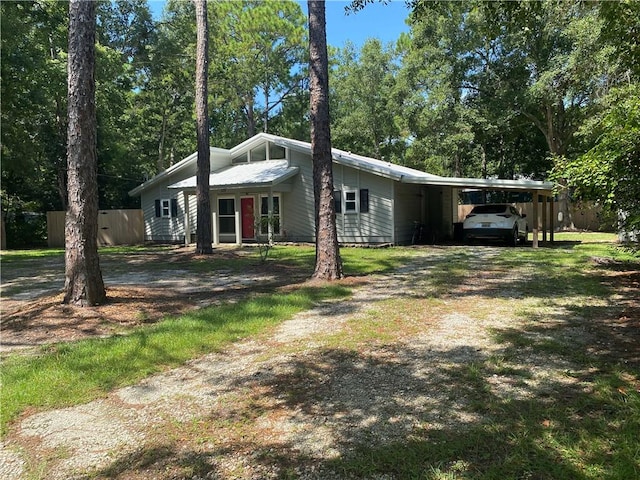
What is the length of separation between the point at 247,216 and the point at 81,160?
1415 centimetres

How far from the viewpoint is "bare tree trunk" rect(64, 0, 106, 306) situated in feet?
22.7

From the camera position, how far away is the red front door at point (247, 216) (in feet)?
69.0

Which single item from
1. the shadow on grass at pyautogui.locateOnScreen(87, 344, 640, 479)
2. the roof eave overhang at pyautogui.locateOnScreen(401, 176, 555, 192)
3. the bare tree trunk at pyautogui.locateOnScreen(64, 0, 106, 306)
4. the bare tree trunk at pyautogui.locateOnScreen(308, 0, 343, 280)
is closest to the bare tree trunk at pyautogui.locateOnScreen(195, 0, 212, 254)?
the roof eave overhang at pyautogui.locateOnScreen(401, 176, 555, 192)

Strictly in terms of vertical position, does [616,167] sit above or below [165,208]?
below

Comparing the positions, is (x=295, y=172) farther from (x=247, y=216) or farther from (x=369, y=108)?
(x=369, y=108)

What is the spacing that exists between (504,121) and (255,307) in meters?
22.3

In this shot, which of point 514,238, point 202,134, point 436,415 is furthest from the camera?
point 514,238

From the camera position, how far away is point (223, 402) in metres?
3.88

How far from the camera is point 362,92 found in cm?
3666

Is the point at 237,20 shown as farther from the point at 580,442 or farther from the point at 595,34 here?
the point at 580,442

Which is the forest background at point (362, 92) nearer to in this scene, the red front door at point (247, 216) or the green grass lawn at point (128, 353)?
the green grass lawn at point (128, 353)

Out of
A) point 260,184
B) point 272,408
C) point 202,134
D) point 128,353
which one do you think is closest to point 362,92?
point 260,184

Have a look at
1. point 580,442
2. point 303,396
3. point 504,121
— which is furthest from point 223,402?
point 504,121

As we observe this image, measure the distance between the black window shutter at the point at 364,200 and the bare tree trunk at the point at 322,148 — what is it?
865cm
